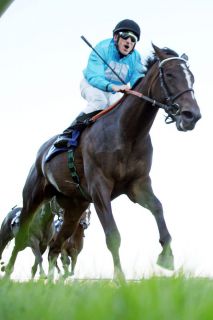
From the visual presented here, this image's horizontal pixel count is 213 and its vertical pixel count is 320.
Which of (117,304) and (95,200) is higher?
(95,200)

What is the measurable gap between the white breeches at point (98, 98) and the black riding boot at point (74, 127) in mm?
120

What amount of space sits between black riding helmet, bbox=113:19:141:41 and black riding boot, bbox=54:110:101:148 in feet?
3.60

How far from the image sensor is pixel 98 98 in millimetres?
8336

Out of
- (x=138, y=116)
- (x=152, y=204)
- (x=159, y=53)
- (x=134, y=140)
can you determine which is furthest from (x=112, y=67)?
(x=152, y=204)

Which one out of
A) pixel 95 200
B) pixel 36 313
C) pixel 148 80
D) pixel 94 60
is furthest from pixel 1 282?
pixel 94 60

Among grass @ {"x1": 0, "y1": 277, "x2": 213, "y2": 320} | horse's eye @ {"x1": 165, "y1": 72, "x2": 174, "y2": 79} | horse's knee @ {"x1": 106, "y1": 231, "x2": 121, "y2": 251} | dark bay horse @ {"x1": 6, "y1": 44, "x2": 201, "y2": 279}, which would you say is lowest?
grass @ {"x1": 0, "y1": 277, "x2": 213, "y2": 320}

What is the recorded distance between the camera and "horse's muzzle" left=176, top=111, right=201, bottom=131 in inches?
269

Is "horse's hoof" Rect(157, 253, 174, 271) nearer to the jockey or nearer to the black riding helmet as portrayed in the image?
the jockey

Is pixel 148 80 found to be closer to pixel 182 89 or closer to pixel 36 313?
pixel 182 89

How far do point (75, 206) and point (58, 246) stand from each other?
69 cm

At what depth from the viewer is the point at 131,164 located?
723 cm

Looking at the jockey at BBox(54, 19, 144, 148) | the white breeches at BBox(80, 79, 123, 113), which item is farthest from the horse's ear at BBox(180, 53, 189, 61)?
the white breeches at BBox(80, 79, 123, 113)

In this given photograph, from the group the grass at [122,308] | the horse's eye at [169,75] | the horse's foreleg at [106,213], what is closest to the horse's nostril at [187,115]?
the horse's eye at [169,75]

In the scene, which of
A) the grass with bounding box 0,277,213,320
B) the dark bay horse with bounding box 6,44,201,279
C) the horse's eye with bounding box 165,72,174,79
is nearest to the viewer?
the grass with bounding box 0,277,213,320
